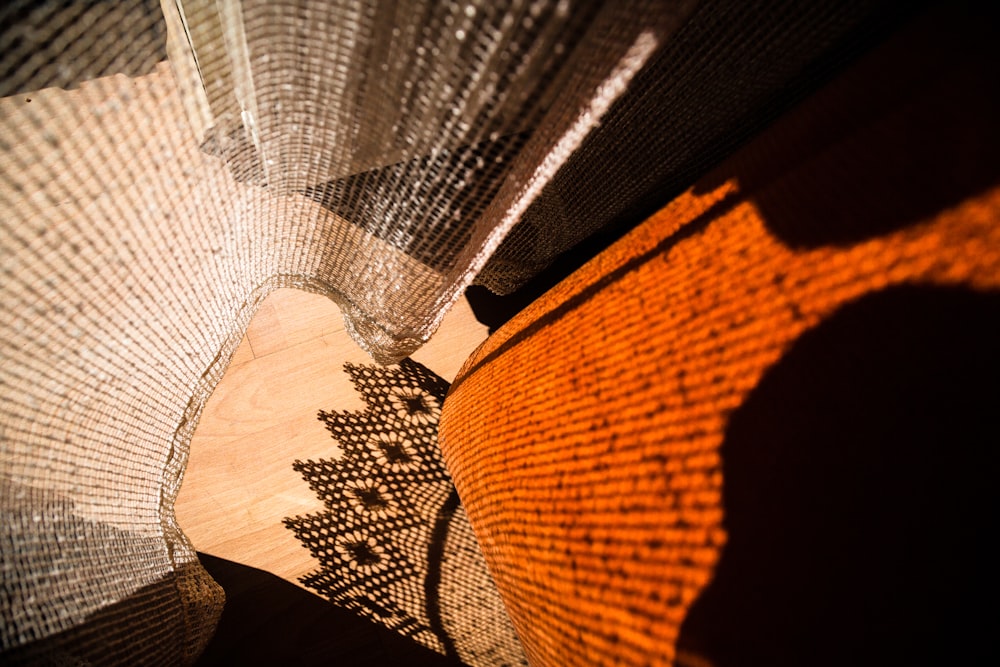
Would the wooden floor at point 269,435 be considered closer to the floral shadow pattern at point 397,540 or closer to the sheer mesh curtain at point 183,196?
the floral shadow pattern at point 397,540

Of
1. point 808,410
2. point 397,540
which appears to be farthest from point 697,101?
point 397,540

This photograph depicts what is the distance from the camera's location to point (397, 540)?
0.73 metres

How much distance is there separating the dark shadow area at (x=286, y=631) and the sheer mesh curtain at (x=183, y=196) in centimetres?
25

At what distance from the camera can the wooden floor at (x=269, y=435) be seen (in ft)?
2.28

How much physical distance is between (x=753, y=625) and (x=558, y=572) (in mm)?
134

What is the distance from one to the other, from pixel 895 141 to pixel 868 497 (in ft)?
0.68

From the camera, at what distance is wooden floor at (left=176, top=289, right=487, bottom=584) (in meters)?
0.70

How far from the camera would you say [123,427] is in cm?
40

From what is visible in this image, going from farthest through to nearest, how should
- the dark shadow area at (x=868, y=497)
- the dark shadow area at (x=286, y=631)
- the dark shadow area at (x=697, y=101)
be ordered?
the dark shadow area at (x=286, y=631) < the dark shadow area at (x=697, y=101) < the dark shadow area at (x=868, y=497)

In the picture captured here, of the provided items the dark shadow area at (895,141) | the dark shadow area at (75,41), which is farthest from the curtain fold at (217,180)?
the dark shadow area at (895,141)

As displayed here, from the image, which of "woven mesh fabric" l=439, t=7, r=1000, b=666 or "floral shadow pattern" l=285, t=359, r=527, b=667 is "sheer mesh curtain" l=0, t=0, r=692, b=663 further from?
"floral shadow pattern" l=285, t=359, r=527, b=667

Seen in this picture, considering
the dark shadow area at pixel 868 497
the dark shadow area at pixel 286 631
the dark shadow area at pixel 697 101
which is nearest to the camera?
the dark shadow area at pixel 868 497

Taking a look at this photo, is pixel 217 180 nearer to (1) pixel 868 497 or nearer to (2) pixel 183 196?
(2) pixel 183 196

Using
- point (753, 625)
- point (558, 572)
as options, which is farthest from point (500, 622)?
point (753, 625)
